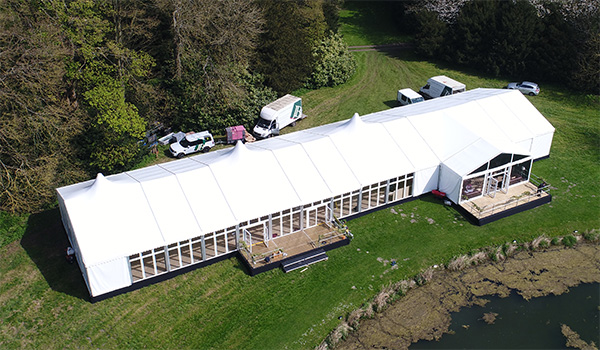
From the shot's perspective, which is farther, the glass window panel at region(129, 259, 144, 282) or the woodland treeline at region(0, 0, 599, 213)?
the woodland treeline at region(0, 0, 599, 213)

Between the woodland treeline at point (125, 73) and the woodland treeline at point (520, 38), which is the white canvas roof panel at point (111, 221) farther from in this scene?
the woodland treeline at point (520, 38)

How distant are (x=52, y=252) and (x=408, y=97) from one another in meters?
31.2

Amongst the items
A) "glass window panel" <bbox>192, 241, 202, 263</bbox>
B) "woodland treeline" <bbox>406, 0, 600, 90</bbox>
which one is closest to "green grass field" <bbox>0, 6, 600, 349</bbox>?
"glass window panel" <bbox>192, 241, 202, 263</bbox>

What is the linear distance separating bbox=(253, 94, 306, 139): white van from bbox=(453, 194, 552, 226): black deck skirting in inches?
643

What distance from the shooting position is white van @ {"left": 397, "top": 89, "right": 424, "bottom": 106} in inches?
1788

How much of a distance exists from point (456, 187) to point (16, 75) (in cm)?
2753

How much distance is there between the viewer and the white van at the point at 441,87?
150 ft

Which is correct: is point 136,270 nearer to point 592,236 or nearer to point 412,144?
point 412,144

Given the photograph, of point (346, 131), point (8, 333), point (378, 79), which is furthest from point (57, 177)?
point (378, 79)

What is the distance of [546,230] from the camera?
1219 inches

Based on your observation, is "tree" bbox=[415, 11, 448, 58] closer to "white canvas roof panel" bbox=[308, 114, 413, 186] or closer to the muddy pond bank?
"white canvas roof panel" bbox=[308, 114, 413, 186]

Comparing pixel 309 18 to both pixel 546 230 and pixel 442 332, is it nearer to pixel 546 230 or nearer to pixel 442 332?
pixel 546 230

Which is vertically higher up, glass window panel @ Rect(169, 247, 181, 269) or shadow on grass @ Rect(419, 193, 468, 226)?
glass window panel @ Rect(169, 247, 181, 269)

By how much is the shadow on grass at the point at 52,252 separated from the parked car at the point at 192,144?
32.4 ft
